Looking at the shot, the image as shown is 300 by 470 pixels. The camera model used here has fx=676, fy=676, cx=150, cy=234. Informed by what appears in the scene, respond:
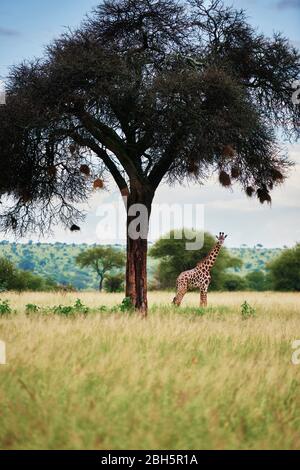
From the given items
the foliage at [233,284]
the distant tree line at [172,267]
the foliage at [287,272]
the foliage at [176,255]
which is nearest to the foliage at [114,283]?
the distant tree line at [172,267]

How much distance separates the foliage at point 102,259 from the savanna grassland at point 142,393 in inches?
2004

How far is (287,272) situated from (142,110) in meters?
46.3

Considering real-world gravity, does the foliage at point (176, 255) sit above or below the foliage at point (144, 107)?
below

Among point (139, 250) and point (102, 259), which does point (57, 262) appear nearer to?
point (102, 259)

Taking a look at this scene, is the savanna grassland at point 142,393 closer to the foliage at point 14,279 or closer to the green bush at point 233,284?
the foliage at point 14,279

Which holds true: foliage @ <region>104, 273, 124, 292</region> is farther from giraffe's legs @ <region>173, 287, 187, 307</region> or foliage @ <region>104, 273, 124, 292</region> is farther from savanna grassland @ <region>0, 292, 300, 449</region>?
savanna grassland @ <region>0, 292, 300, 449</region>

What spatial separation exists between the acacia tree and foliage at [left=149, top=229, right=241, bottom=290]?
33595 mm

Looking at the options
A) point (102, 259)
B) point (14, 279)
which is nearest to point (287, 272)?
point (102, 259)

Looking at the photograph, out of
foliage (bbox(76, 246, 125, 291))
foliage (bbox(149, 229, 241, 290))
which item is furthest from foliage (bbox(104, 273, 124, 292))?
foliage (bbox(149, 229, 241, 290))

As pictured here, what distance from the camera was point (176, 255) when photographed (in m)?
57.3

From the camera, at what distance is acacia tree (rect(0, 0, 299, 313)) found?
1816 cm

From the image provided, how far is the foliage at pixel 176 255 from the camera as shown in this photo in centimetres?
5634
